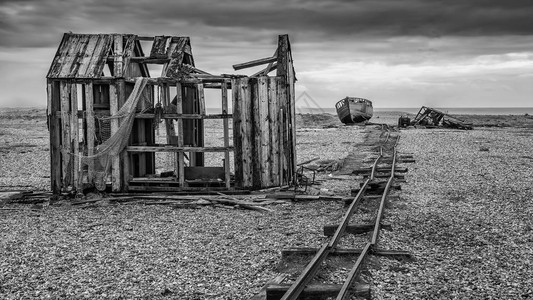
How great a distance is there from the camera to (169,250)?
9.37 m

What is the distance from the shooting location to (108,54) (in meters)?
15.9

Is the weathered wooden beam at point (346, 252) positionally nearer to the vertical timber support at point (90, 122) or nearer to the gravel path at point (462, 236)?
the gravel path at point (462, 236)

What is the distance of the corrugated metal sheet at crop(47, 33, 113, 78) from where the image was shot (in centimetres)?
1528

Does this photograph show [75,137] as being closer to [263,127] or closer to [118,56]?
[118,56]

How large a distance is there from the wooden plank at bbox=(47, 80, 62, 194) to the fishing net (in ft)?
2.29

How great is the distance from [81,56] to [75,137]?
2.21m

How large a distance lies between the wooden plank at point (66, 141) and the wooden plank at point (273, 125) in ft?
17.1

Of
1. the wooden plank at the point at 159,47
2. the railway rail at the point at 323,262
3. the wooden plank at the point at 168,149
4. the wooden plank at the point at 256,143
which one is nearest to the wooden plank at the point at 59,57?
the wooden plank at the point at 159,47

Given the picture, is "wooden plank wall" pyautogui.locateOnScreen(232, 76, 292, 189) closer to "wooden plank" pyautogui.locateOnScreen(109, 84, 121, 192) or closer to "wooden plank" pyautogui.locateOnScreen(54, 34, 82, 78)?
"wooden plank" pyautogui.locateOnScreen(109, 84, 121, 192)

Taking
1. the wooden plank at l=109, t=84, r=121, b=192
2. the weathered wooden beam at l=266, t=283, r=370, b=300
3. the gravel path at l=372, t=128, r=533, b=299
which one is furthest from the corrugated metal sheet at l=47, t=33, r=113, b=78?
the weathered wooden beam at l=266, t=283, r=370, b=300

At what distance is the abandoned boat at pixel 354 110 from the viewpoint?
59844mm

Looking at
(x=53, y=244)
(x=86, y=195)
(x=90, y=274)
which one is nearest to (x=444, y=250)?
(x=90, y=274)

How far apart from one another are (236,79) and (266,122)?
53.7 inches

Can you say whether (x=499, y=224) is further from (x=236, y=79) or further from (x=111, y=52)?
(x=111, y=52)
